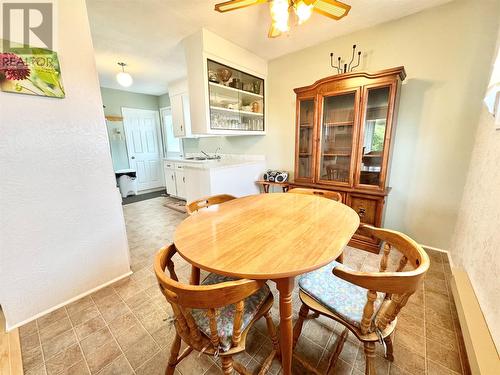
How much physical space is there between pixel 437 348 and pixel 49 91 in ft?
A: 9.88

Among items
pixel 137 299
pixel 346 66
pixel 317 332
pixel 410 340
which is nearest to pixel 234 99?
pixel 346 66

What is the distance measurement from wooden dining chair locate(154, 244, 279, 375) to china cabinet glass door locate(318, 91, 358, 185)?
1.86 meters

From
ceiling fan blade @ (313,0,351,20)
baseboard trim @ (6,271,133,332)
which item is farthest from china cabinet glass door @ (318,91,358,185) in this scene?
baseboard trim @ (6,271,133,332)

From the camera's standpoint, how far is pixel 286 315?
0.89 metres

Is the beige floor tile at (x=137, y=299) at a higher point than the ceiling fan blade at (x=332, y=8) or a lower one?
lower

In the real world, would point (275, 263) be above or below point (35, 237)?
above

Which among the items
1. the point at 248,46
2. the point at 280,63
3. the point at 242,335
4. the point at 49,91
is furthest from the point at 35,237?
the point at 280,63

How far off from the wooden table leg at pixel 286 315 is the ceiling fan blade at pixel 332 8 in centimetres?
188

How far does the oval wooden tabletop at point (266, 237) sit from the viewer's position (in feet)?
2.64

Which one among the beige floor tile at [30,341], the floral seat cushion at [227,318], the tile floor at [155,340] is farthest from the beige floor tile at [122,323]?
the floral seat cushion at [227,318]

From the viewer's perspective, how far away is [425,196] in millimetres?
2254

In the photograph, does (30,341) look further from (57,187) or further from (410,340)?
(410,340)

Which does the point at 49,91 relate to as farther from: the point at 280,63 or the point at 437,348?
the point at 437,348

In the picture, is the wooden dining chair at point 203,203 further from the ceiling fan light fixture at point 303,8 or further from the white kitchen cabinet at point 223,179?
the ceiling fan light fixture at point 303,8
